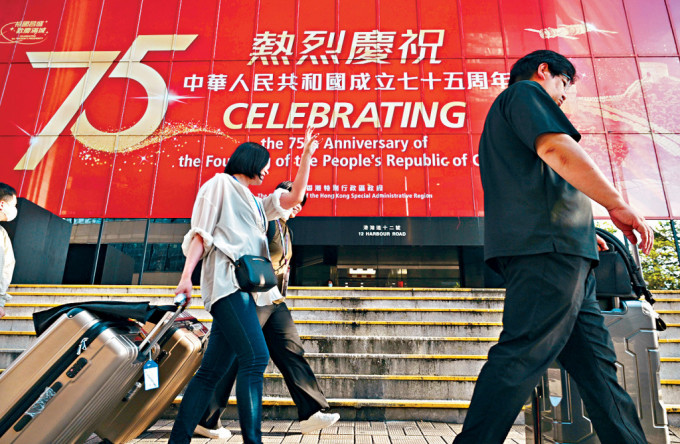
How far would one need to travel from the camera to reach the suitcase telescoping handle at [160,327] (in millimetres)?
1581

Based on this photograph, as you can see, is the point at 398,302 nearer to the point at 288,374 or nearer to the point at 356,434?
the point at 356,434

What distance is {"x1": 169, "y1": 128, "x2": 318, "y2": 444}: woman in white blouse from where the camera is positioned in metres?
1.58

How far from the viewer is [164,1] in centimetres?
991

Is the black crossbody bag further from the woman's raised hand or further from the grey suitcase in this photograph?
the grey suitcase

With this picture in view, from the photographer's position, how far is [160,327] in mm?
1649

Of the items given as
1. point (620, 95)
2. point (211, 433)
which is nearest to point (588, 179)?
point (211, 433)

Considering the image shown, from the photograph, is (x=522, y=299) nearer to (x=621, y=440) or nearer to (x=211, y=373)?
(x=621, y=440)

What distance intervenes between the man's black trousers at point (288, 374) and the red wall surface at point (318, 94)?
21.4 ft

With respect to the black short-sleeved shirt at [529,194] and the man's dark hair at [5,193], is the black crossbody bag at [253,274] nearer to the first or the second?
the black short-sleeved shirt at [529,194]

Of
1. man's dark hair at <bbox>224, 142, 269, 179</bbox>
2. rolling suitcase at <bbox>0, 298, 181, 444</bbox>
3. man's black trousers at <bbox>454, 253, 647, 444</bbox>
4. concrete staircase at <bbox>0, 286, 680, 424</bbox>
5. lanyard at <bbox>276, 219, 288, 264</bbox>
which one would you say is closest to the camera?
man's black trousers at <bbox>454, 253, 647, 444</bbox>

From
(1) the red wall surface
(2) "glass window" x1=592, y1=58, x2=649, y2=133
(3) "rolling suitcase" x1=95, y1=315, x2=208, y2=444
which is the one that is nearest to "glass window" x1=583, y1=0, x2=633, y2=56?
(1) the red wall surface

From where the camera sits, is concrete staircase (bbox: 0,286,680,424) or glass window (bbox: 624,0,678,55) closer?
concrete staircase (bbox: 0,286,680,424)

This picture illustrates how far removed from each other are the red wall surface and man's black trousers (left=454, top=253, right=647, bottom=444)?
7494 millimetres

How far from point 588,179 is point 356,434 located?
6.56 feet
